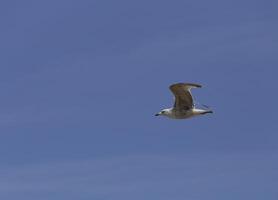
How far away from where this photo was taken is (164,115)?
108688 mm

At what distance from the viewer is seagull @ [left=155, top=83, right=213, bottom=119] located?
101 metres

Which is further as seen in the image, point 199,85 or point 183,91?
point 183,91

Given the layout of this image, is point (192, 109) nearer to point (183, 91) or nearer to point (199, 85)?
point (183, 91)

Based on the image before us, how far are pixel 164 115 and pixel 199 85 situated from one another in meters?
15.4

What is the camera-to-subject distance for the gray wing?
100831 millimetres

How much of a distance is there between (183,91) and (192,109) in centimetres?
246

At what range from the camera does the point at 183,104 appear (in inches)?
4109

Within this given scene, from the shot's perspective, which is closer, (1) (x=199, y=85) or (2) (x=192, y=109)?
(1) (x=199, y=85)

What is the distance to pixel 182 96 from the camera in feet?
338

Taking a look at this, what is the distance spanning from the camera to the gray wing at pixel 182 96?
101 meters

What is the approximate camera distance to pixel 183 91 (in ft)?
335

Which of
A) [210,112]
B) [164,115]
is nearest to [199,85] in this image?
[210,112]

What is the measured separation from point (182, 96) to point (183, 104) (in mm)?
1476

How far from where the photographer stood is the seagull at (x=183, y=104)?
10112 cm
